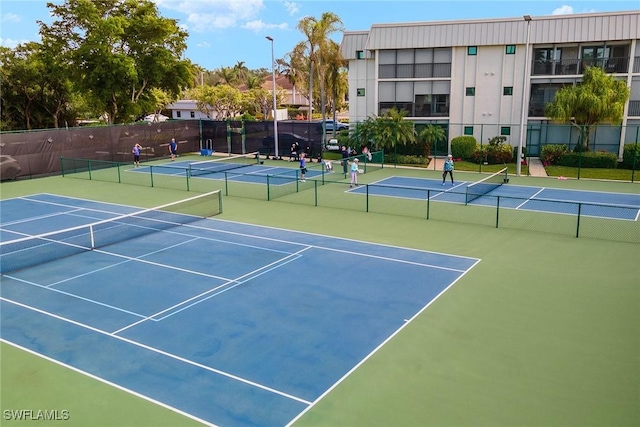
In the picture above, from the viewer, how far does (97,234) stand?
20.1 m

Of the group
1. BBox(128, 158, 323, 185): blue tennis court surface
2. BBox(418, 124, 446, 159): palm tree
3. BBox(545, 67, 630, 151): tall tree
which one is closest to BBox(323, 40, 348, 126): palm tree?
BBox(418, 124, 446, 159): palm tree

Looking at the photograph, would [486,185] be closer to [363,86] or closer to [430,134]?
[430,134]

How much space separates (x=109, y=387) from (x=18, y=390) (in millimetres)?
1693

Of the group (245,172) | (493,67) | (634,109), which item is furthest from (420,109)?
(245,172)

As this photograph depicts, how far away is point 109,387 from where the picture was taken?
33.9 ft

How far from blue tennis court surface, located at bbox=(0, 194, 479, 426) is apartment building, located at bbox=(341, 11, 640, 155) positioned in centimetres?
2440

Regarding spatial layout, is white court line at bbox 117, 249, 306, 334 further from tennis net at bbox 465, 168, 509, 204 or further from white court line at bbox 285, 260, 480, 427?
tennis net at bbox 465, 168, 509, 204

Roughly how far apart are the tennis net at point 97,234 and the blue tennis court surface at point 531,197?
761 cm

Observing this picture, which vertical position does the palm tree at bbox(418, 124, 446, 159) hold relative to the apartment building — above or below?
below

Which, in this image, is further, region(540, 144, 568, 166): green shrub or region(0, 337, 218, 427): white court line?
region(540, 144, 568, 166): green shrub

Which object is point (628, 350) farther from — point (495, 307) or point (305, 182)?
point (305, 182)

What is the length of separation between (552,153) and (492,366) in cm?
3093

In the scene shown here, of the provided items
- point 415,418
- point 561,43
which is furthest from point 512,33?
point 415,418

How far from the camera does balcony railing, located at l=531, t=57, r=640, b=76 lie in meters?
39.0
